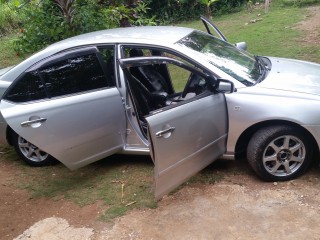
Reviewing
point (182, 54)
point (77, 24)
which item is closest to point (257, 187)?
point (182, 54)

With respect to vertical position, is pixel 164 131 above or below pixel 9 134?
above

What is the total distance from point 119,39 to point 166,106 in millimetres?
994

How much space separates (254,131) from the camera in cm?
397

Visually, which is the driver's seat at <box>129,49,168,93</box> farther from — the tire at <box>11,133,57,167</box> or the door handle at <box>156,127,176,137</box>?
the tire at <box>11,133,57,167</box>

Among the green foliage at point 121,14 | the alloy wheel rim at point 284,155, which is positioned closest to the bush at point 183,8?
the green foliage at point 121,14

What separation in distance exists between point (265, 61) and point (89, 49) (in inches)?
85.9

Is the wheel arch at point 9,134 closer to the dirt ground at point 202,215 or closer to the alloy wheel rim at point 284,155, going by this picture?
the dirt ground at point 202,215

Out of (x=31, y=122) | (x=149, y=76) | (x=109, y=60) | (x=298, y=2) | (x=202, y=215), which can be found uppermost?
(x=109, y=60)

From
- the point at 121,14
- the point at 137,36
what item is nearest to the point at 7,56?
the point at 121,14

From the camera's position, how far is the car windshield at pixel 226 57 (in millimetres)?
4086

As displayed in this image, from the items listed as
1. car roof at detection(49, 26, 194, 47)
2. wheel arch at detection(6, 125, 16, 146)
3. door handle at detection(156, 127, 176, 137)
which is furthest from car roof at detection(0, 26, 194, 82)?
door handle at detection(156, 127, 176, 137)

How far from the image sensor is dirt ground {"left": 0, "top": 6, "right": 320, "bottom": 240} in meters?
3.41

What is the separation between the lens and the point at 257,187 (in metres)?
3.98

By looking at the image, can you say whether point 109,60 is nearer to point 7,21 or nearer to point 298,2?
point 7,21
